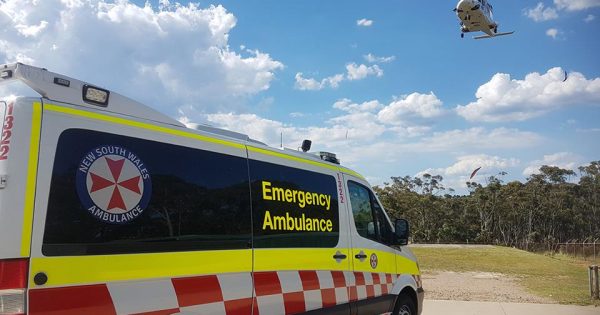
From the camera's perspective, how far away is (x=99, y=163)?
3373 millimetres

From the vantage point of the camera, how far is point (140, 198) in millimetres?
3582

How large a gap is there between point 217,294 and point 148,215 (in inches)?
34.0

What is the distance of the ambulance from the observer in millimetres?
2992

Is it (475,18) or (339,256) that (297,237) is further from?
(475,18)

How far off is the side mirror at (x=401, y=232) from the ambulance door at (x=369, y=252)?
0.10 m

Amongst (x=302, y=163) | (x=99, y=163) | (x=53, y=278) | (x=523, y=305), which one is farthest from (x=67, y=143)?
(x=523, y=305)

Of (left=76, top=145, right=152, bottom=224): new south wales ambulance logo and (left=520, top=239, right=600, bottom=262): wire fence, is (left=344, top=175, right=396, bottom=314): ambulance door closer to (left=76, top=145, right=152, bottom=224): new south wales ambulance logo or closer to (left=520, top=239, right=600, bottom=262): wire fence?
(left=76, top=145, right=152, bottom=224): new south wales ambulance logo

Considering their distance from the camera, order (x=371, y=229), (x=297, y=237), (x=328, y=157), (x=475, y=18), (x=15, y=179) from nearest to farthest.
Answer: (x=15, y=179) < (x=297, y=237) < (x=328, y=157) < (x=371, y=229) < (x=475, y=18)

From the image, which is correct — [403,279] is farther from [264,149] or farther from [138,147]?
[138,147]

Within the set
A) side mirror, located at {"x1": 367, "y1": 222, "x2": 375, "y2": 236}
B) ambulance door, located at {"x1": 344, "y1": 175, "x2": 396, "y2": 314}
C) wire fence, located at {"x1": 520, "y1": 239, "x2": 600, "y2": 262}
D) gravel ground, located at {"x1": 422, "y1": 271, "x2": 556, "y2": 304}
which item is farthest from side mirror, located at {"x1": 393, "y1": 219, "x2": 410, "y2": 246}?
wire fence, located at {"x1": 520, "y1": 239, "x2": 600, "y2": 262}

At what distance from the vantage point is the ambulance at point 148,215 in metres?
2.99

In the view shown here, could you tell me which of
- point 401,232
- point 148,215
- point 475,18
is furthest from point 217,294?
point 475,18

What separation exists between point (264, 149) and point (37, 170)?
2231 mm

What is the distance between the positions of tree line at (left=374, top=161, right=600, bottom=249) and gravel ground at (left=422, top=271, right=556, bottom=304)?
2181 inches
